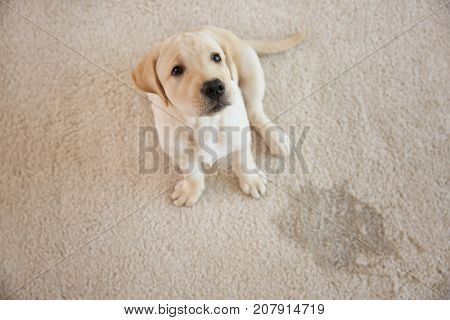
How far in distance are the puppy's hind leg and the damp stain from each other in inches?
9.3

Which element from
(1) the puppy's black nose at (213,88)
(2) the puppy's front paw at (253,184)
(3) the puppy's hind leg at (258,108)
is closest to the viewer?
(1) the puppy's black nose at (213,88)

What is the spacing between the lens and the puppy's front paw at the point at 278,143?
5.74 feet

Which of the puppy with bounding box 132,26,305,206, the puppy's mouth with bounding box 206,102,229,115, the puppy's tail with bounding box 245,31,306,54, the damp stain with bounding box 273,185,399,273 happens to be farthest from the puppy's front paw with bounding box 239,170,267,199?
the puppy's tail with bounding box 245,31,306,54

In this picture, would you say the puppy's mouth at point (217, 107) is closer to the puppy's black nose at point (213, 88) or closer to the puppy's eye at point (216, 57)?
the puppy's black nose at point (213, 88)

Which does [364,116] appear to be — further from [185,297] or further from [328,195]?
[185,297]

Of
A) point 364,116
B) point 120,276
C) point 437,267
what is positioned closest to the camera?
point 437,267

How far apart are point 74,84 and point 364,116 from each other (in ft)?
5.10

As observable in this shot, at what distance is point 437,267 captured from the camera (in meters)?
1.58

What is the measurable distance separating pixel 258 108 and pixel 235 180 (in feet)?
1.20

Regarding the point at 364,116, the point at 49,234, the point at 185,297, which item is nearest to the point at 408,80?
the point at 364,116

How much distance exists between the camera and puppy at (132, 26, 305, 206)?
4.00 ft

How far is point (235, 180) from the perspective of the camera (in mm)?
1775

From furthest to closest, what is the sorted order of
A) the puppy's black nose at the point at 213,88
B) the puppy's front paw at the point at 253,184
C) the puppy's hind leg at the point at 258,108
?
the puppy's front paw at the point at 253,184 → the puppy's hind leg at the point at 258,108 → the puppy's black nose at the point at 213,88

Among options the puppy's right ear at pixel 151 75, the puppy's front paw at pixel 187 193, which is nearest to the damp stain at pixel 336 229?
the puppy's front paw at pixel 187 193
